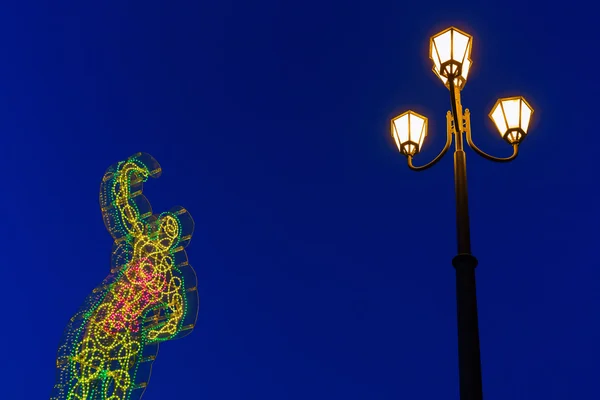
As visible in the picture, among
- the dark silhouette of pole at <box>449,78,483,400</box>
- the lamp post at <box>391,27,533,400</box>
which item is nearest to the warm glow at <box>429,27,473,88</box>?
the lamp post at <box>391,27,533,400</box>

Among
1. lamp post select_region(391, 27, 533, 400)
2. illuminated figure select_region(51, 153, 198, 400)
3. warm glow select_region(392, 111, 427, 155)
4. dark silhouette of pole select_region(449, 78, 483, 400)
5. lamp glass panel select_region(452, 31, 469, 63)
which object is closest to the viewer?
dark silhouette of pole select_region(449, 78, 483, 400)

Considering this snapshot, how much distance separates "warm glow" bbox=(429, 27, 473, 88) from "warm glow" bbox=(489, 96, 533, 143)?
71 centimetres

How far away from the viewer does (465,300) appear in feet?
18.3

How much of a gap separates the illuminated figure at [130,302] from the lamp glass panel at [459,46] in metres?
8.92

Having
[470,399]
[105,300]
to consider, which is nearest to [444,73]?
[470,399]

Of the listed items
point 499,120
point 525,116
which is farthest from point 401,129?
point 525,116

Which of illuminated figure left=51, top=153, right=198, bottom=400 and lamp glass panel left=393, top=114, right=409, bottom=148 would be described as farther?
illuminated figure left=51, top=153, right=198, bottom=400

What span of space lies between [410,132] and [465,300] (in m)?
2.22

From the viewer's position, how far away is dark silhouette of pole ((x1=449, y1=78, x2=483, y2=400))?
521 centimetres

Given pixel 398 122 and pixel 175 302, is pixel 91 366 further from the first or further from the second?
pixel 398 122

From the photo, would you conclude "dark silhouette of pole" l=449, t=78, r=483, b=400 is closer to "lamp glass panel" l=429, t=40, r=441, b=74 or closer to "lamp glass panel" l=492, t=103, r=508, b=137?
"lamp glass panel" l=429, t=40, r=441, b=74

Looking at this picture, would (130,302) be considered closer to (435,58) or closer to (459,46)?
(435,58)

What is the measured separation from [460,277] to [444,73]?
6.46 ft

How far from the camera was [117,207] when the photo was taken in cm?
1448
